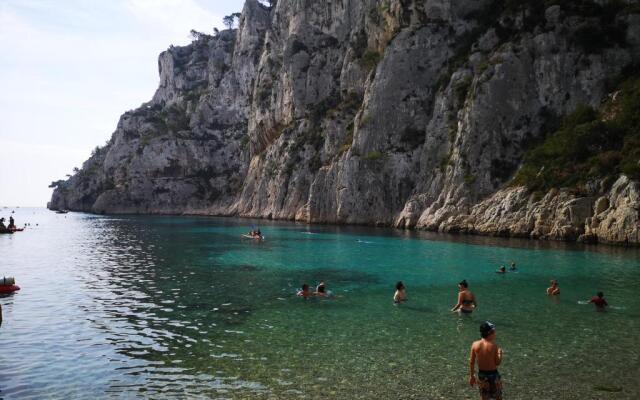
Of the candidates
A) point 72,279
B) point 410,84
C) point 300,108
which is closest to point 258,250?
point 72,279

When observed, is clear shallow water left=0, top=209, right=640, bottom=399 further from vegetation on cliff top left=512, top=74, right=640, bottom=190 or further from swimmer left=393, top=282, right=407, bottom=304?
vegetation on cliff top left=512, top=74, right=640, bottom=190

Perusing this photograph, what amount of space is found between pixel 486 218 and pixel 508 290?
1569 inches

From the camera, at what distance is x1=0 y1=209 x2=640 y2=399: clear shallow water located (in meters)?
13.9

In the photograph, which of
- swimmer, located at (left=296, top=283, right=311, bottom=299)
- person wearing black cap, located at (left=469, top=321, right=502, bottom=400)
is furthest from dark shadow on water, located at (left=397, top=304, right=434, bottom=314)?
person wearing black cap, located at (left=469, top=321, right=502, bottom=400)

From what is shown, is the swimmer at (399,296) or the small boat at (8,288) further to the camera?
the small boat at (8,288)

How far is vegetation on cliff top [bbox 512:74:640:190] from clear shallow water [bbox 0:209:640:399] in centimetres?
1701

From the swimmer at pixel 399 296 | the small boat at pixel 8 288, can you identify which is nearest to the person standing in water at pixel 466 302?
the swimmer at pixel 399 296

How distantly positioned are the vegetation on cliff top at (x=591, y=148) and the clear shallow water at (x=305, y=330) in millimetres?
17013

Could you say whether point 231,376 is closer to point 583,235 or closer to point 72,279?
point 72,279

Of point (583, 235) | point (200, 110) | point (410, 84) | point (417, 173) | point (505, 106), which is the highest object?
point (200, 110)

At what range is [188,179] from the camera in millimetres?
168125

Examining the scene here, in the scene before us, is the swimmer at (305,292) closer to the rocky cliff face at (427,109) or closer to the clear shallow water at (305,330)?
the clear shallow water at (305,330)

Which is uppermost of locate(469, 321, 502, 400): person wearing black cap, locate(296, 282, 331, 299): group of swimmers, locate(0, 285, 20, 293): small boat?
locate(469, 321, 502, 400): person wearing black cap

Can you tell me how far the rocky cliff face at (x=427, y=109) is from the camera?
7025 centimetres
